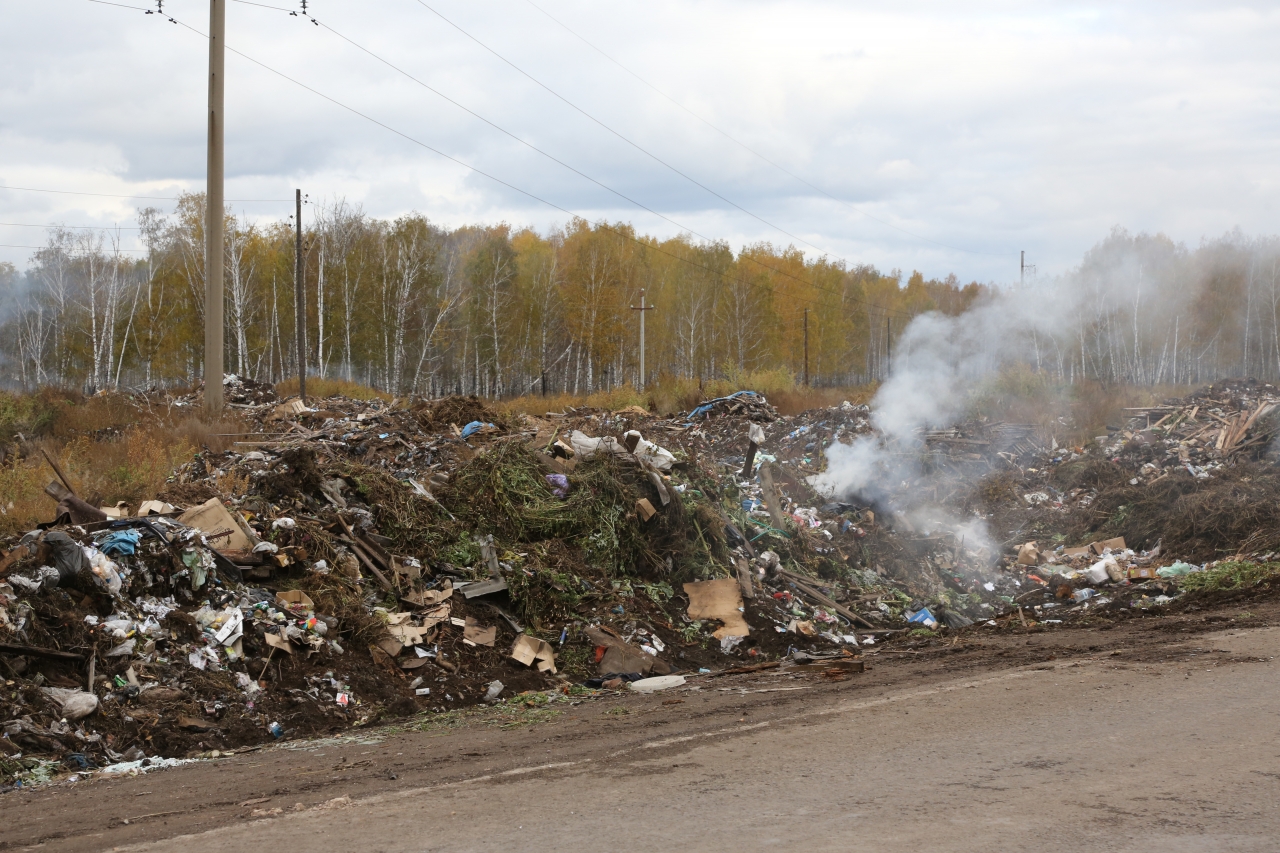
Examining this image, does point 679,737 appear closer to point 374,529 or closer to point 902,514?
point 374,529

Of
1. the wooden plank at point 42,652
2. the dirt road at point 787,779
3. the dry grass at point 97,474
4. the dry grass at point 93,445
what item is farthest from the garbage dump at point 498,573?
the dirt road at point 787,779

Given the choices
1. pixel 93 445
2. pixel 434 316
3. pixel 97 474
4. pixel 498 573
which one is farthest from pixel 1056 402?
pixel 434 316

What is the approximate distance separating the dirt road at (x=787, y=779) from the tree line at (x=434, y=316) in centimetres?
2891

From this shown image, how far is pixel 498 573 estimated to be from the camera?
905 centimetres

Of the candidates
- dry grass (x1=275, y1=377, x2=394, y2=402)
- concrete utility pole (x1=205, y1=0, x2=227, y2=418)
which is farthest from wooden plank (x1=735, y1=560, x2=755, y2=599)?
dry grass (x1=275, y1=377, x2=394, y2=402)

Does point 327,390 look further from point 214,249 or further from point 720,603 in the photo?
point 720,603

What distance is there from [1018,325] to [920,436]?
14.9 ft

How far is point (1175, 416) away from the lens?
1873 centimetres

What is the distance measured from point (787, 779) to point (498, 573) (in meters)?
4.85

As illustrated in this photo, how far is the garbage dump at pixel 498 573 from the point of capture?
6.54 metres

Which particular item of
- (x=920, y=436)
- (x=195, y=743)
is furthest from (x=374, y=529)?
(x=920, y=436)

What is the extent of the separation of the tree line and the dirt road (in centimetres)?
2891

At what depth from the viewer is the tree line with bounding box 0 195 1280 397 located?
133 feet

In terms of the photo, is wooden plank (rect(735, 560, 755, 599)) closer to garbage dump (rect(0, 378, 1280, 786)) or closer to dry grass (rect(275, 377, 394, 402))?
garbage dump (rect(0, 378, 1280, 786))
